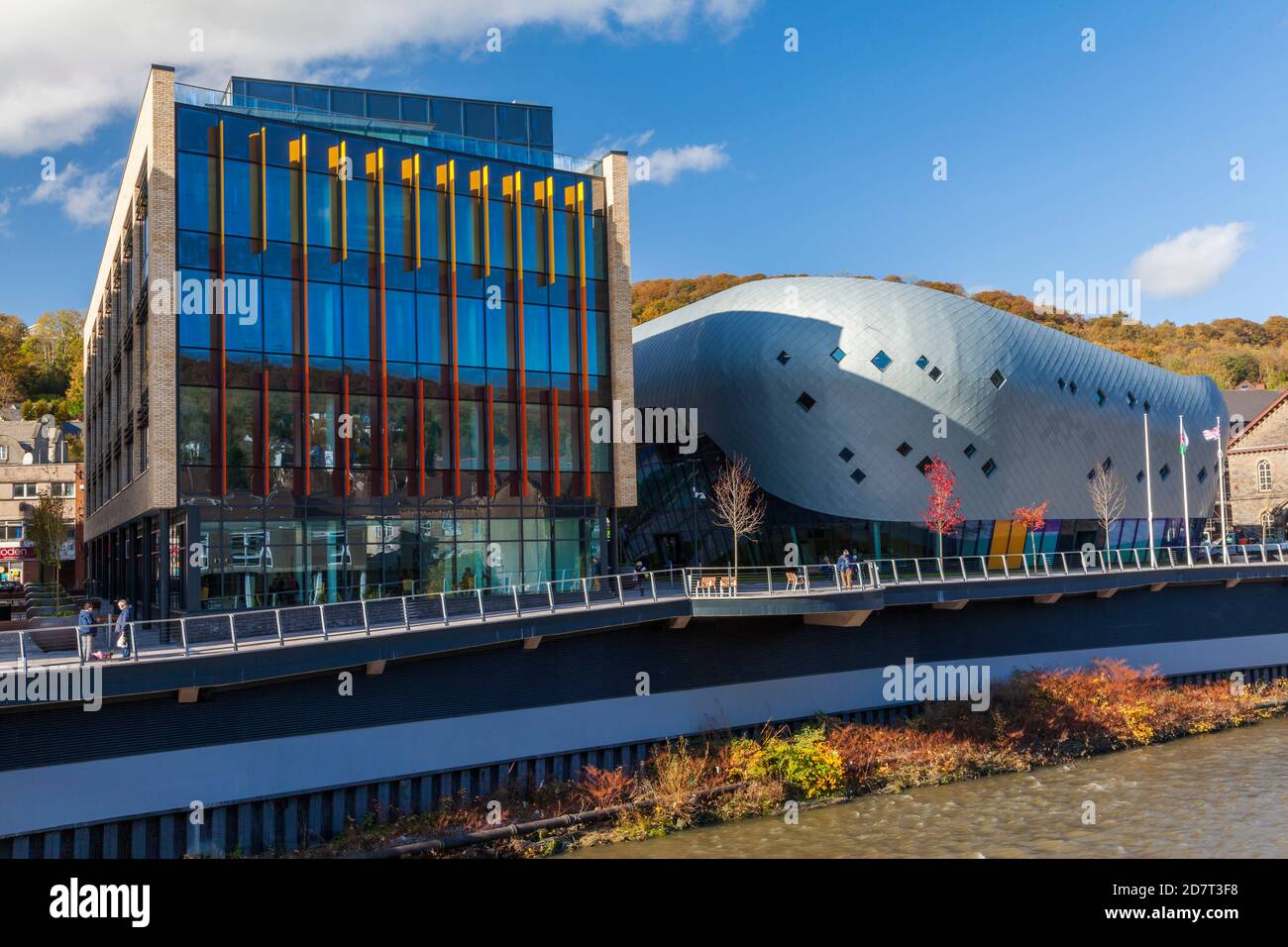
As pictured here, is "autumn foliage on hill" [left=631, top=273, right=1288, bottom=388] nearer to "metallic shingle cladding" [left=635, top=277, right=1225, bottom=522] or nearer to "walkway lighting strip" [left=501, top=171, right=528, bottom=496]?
"metallic shingle cladding" [left=635, top=277, right=1225, bottom=522]

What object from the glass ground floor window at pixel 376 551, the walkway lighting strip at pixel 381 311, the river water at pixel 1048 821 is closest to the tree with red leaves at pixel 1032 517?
the river water at pixel 1048 821

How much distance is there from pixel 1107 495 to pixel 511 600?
35.5 metres

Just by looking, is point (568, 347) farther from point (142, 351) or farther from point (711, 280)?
point (711, 280)

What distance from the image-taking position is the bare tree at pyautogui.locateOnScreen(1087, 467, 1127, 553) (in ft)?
172

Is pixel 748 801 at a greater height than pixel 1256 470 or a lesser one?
lesser

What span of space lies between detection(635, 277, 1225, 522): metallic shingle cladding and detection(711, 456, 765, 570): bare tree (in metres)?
0.76

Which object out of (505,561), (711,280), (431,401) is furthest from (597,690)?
(711,280)

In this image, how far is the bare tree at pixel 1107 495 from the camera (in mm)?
52375

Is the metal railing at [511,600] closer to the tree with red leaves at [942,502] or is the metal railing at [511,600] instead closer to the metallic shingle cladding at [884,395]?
the tree with red leaves at [942,502]

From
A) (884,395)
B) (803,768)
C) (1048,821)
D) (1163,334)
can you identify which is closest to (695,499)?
(884,395)

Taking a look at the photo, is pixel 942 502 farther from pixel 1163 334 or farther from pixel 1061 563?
pixel 1163 334

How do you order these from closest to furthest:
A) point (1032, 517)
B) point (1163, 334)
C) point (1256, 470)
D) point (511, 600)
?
point (511, 600) < point (1032, 517) < point (1256, 470) < point (1163, 334)

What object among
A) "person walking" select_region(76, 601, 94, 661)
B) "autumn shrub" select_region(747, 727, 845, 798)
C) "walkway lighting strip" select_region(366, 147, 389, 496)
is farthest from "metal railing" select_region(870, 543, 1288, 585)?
"person walking" select_region(76, 601, 94, 661)

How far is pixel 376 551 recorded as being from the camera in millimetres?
29328
